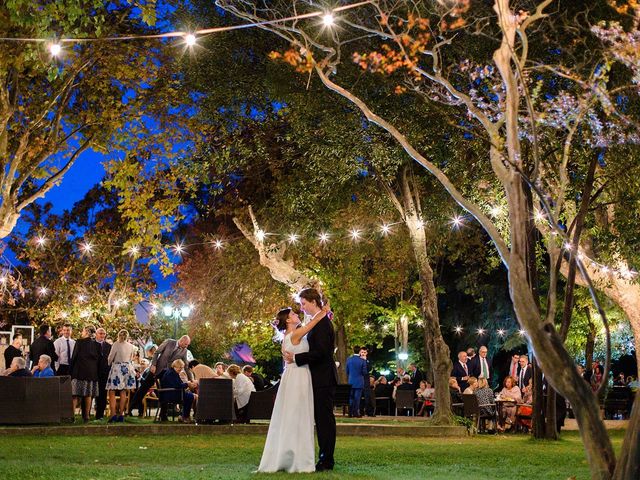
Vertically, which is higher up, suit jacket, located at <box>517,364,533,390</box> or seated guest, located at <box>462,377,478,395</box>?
suit jacket, located at <box>517,364,533,390</box>

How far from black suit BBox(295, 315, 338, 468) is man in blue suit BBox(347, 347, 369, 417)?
13.8 m

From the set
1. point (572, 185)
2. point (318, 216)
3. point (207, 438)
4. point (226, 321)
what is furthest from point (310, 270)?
point (207, 438)

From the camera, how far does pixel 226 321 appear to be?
3338 cm

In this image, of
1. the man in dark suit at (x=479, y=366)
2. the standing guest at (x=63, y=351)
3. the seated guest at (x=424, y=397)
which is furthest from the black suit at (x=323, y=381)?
the seated guest at (x=424, y=397)

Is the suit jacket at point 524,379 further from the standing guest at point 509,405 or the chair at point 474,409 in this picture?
the chair at point 474,409

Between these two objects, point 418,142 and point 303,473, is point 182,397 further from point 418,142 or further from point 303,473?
point 303,473

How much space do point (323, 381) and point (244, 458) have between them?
215 centimetres

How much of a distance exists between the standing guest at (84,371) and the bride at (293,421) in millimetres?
8768

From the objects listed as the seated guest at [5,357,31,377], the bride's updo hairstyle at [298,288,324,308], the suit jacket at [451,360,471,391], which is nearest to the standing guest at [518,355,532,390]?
the suit jacket at [451,360,471,391]

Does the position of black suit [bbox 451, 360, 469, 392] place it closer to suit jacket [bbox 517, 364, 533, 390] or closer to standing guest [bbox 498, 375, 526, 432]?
suit jacket [bbox 517, 364, 533, 390]

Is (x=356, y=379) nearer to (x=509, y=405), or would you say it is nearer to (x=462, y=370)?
(x=462, y=370)

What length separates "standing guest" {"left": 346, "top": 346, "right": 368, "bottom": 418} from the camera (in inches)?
957

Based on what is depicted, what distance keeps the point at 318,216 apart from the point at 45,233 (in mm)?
22143

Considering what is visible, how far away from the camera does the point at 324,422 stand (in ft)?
34.3
